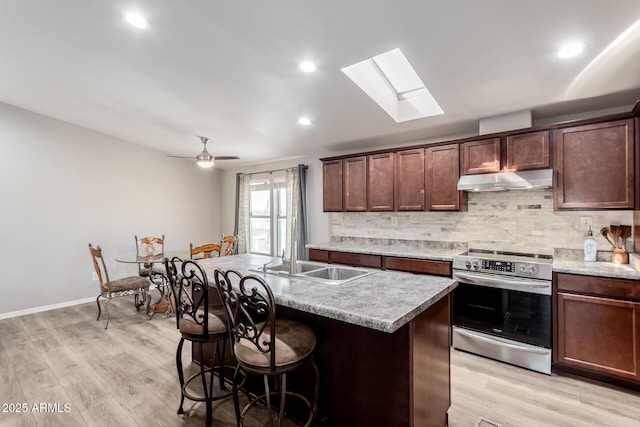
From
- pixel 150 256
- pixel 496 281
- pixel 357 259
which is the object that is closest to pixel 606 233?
pixel 496 281

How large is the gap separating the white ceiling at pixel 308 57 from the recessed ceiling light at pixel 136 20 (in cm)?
6

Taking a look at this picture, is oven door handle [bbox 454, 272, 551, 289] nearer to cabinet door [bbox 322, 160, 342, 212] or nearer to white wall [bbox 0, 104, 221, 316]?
cabinet door [bbox 322, 160, 342, 212]

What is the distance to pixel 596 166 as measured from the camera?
2.58m

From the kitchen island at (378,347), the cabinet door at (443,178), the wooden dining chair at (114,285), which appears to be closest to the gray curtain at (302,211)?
the cabinet door at (443,178)

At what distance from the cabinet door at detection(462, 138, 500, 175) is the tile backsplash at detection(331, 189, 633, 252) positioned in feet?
1.38

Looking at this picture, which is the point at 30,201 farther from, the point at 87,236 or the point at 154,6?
the point at 154,6

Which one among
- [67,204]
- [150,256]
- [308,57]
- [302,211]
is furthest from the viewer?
[302,211]

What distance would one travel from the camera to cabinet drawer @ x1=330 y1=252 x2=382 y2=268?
3.61 metres

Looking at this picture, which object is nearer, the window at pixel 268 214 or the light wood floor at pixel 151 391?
the light wood floor at pixel 151 391

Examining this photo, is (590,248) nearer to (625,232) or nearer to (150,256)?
(625,232)

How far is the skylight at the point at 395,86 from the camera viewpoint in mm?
2781

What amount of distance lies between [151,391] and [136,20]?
2829 mm

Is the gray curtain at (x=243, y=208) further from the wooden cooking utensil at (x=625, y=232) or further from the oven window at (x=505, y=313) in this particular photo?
the wooden cooking utensil at (x=625, y=232)

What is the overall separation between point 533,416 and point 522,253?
163cm
